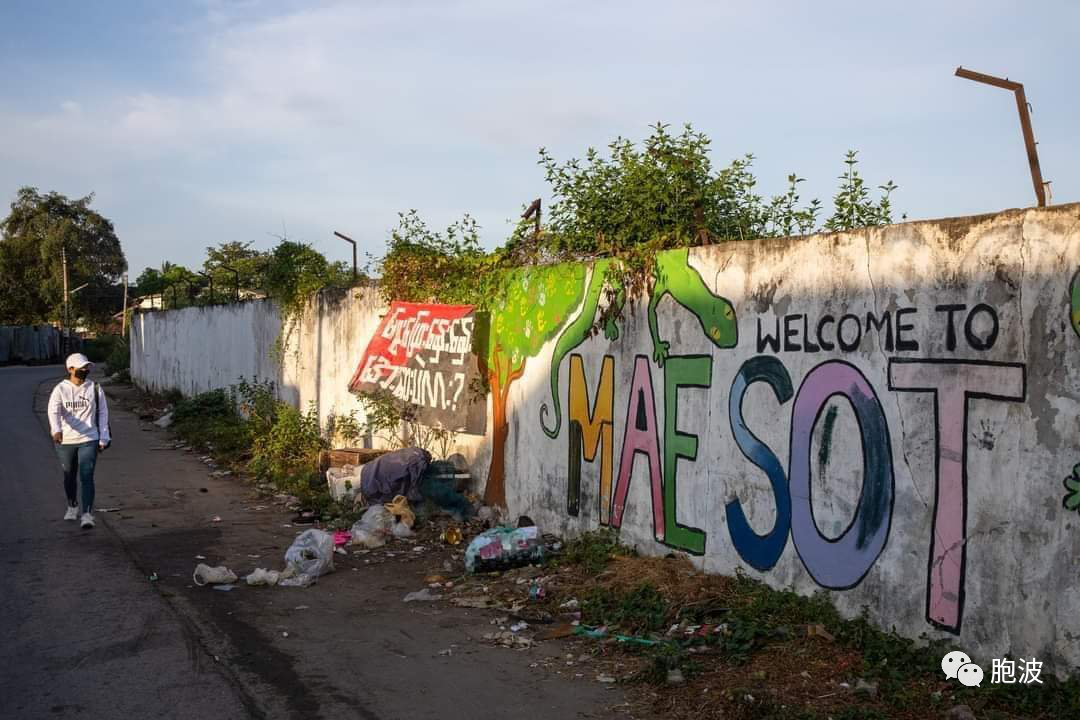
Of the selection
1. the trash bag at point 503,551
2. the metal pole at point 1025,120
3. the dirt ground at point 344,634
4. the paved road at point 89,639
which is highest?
the metal pole at point 1025,120

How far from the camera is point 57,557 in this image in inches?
304

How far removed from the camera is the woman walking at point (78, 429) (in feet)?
29.3

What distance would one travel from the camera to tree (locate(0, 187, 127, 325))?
51.8m

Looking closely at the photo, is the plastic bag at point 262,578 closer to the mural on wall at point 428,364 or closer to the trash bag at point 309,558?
the trash bag at point 309,558

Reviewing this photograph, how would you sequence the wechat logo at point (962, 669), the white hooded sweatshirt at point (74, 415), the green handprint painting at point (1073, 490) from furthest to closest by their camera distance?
1. the white hooded sweatshirt at point (74, 415)
2. the wechat logo at point (962, 669)
3. the green handprint painting at point (1073, 490)

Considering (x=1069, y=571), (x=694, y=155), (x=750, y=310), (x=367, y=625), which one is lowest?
(x=367, y=625)

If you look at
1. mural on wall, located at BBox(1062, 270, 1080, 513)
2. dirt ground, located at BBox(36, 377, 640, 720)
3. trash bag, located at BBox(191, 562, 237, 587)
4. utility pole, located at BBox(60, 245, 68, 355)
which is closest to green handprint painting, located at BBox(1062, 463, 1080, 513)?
mural on wall, located at BBox(1062, 270, 1080, 513)

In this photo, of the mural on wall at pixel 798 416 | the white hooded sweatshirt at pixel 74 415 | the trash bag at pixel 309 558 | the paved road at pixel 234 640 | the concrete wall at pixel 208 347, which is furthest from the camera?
the concrete wall at pixel 208 347

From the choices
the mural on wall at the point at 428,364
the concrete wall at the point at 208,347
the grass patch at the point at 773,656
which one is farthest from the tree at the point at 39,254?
the grass patch at the point at 773,656

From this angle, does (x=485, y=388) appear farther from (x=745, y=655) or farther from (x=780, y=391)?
(x=745, y=655)

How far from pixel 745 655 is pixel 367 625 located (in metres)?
2.53

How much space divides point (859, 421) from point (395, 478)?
17.9 ft

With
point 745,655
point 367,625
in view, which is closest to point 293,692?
point 367,625

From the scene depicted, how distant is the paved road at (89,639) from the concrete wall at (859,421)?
3.27 m
